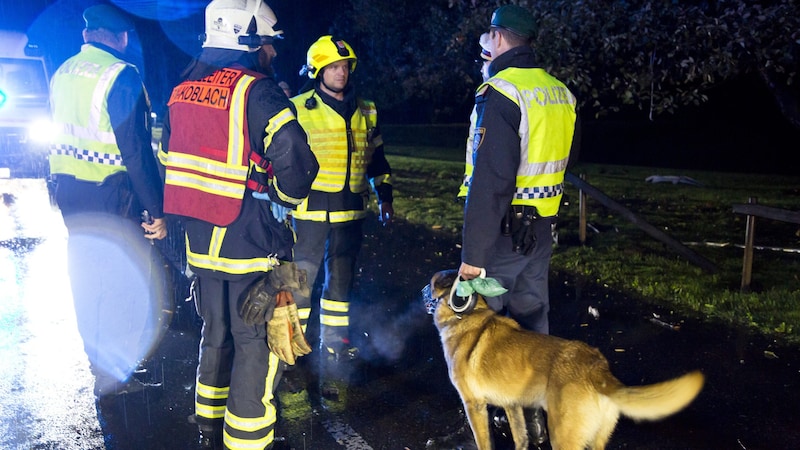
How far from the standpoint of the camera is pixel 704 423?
3.99 m

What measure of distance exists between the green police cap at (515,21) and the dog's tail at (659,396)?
185cm

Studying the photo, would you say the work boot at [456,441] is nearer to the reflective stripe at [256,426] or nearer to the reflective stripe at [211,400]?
the reflective stripe at [256,426]

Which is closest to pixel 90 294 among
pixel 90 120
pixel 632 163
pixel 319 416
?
pixel 90 120

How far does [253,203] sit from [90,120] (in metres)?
1.45

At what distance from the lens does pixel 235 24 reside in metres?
3.15

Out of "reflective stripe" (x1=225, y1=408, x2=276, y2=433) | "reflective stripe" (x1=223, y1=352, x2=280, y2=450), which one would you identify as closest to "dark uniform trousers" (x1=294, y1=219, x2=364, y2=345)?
"reflective stripe" (x1=223, y1=352, x2=280, y2=450)


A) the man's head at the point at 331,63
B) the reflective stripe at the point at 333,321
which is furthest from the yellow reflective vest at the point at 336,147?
the reflective stripe at the point at 333,321

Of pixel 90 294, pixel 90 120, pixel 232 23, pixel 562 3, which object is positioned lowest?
pixel 90 294

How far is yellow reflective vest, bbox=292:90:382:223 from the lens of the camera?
453 cm

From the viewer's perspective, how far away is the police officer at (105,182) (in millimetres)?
3912

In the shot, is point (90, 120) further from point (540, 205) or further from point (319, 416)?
point (540, 205)

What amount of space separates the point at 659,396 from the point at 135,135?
3159 mm

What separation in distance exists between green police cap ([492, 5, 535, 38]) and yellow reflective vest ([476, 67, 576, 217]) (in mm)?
205

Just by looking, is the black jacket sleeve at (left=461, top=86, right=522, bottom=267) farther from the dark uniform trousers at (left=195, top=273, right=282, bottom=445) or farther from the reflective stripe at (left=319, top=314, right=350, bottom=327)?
Result: the reflective stripe at (left=319, top=314, right=350, bottom=327)
